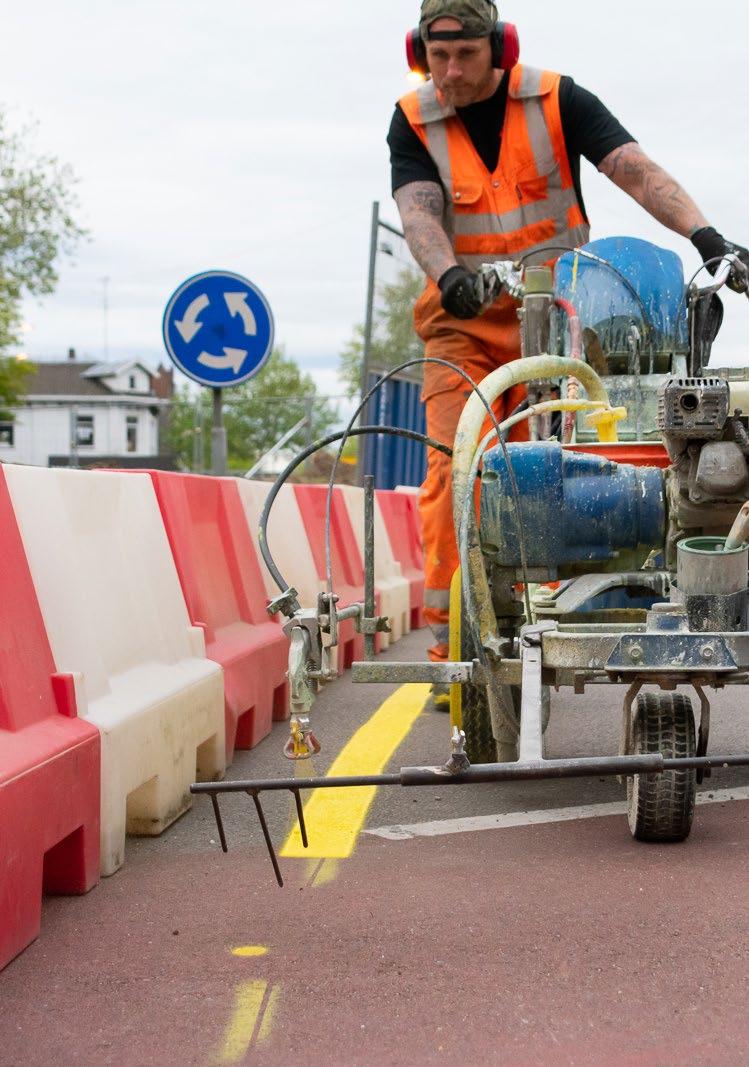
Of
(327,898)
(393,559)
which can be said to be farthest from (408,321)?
(327,898)

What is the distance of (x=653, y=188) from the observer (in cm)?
635

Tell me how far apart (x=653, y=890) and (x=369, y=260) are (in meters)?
13.6

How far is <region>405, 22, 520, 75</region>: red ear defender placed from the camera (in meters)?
6.45

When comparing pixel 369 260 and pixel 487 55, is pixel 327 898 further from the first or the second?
pixel 369 260

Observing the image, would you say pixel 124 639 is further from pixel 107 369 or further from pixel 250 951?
pixel 107 369

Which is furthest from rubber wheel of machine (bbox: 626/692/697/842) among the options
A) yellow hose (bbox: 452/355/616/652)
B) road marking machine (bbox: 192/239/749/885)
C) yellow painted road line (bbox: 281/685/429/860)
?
yellow painted road line (bbox: 281/685/429/860)

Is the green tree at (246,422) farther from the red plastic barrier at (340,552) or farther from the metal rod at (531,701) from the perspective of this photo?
the metal rod at (531,701)

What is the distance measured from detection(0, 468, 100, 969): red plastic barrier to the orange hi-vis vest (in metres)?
3.34

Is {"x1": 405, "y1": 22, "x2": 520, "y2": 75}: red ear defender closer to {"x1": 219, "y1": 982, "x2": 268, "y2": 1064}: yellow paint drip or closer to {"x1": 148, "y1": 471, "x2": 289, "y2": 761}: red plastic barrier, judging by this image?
{"x1": 148, "y1": 471, "x2": 289, "y2": 761}: red plastic barrier

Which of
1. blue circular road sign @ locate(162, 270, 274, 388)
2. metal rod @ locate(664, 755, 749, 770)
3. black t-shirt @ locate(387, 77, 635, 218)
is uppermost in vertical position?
black t-shirt @ locate(387, 77, 635, 218)

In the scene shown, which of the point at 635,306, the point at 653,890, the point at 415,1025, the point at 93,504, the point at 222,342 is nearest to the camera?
the point at 415,1025

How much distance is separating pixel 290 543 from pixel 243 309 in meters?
3.44

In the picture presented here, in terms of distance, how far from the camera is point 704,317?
5.66 meters

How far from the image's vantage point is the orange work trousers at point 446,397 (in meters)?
6.70
